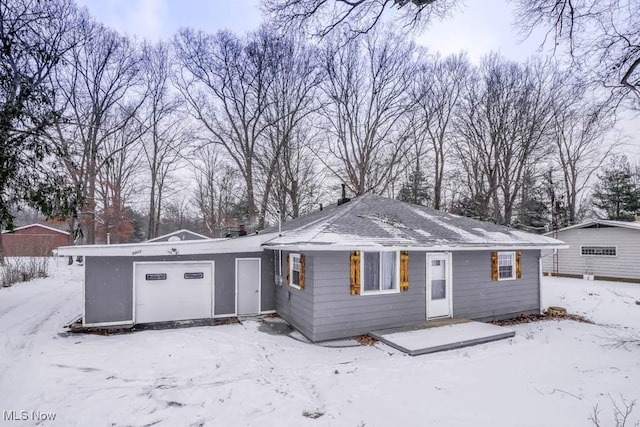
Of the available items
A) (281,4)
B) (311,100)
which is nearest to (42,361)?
(281,4)

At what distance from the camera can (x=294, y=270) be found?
8812mm

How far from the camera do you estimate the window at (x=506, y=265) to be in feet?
32.7

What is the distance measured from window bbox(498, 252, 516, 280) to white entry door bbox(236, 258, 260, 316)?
7224mm

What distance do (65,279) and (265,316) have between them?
12674 mm

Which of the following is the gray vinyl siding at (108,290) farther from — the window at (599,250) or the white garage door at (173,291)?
the window at (599,250)

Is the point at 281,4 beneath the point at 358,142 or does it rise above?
beneath

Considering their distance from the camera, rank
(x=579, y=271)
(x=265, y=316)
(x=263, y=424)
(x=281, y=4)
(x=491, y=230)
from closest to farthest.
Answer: (x=263, y=424) → (x=281, y=4) → (x=265, y=316) → (x=491, y=230) → (x=579, y=271)

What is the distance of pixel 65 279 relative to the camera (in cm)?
1634

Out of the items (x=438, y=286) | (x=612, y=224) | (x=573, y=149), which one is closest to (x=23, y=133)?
(x=438, y=286)

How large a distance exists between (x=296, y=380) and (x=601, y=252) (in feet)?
64.1

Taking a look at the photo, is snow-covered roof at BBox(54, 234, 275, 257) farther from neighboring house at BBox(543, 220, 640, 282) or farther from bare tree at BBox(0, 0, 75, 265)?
neighboring house at BBox(543, 220, 640, 282)

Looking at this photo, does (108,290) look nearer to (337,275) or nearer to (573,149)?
(337,275)

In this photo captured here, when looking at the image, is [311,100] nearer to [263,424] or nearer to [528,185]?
[528,185]

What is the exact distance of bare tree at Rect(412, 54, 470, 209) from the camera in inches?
766
